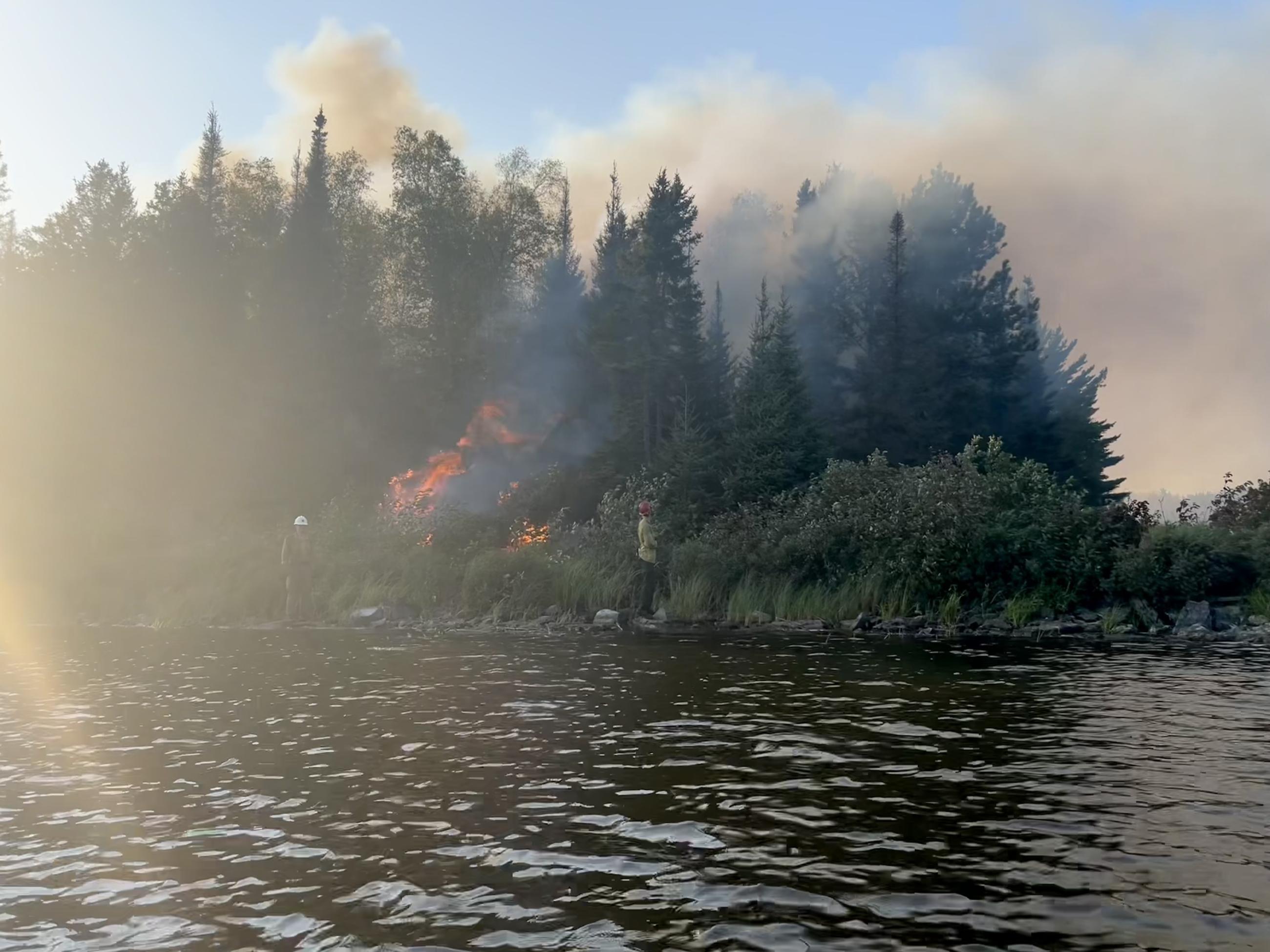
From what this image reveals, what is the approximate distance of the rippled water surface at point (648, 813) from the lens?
631cm

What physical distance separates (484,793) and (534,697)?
5.62 m

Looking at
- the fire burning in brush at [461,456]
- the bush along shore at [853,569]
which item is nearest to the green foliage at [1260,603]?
the bush along shore at [853,569]

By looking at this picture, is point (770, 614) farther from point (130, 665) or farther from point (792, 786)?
point (792, 786)

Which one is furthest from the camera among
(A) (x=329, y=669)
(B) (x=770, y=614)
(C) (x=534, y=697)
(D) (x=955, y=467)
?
(D) (x=955, y=467)

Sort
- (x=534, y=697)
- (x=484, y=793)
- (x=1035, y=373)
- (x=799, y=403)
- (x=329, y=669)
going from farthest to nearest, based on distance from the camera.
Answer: (x=1035, y=373), (x=799, y=403), (x=329, y=669), (x=534, y=697), (x=484, y=793)

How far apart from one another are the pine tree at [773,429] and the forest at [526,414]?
14cm

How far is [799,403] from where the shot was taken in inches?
1578

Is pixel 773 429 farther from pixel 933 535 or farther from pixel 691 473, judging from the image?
pixel 933 535

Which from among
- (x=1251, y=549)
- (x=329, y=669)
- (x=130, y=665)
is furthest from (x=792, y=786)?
(x=1251, y=549)

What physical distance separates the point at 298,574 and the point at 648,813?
23363 millimetres

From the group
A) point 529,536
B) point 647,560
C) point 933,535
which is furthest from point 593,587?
point 933,535

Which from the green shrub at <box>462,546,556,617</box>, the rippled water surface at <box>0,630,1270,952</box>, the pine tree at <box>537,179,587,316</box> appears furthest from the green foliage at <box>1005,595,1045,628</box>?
the pine tree at <box>537,179,587,316</box>

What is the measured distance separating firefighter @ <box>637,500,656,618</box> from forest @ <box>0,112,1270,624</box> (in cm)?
50

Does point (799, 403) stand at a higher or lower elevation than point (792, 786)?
higher
